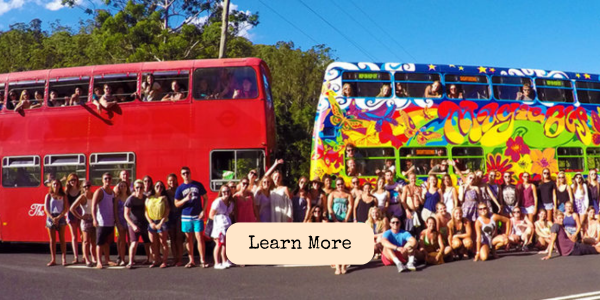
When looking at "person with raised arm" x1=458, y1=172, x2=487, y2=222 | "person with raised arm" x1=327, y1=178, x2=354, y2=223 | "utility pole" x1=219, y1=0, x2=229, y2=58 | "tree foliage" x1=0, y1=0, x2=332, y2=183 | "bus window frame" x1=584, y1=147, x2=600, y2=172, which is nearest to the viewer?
"person with raised arm" x1=327, y1=178, x2=354, y2=223

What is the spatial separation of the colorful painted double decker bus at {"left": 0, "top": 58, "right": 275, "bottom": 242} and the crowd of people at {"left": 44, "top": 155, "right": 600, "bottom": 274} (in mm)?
586

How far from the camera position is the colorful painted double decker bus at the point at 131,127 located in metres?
10.5

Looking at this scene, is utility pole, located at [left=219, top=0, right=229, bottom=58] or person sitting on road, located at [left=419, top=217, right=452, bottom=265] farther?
utility pole, located at [left=219, top=0, right=229, bottom=58]

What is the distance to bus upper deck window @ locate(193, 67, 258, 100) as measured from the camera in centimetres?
1062

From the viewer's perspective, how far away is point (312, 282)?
7770 millimetres

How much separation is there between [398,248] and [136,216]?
4328mm

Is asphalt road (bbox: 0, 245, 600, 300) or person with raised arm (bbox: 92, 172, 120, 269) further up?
person with raised arm (bbox: 92, 172, 120, 269)

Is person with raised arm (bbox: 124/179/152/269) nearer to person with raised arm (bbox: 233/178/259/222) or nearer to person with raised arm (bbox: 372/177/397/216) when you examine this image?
person with raised arm (bbox: 233/178/259/222)

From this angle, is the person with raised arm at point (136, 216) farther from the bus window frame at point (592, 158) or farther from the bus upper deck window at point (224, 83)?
the bus window frame at point (592, 158)

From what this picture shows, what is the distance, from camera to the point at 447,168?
1137 centimetres

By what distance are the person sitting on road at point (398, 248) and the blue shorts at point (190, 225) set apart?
10.0 feet

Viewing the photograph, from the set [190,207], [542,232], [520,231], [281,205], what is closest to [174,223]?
[190,207]

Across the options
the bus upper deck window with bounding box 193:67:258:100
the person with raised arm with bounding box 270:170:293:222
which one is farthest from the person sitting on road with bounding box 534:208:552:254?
the bus upper deck window with bounding box 193:67:258:100

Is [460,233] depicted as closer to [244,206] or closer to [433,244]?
[433,244]
